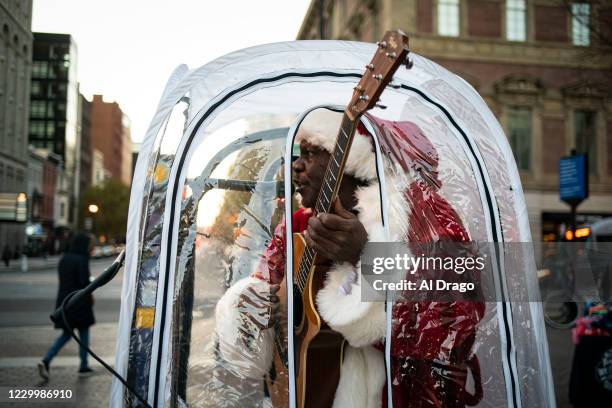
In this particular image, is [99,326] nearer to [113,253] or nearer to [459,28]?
[459,28]

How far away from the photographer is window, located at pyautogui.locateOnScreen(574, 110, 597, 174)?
22016 millimetres

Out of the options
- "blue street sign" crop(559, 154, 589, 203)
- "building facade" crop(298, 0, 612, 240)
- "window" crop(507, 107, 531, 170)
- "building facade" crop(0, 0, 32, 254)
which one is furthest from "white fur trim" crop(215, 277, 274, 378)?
"window" crop(507, 107, 531, 170)

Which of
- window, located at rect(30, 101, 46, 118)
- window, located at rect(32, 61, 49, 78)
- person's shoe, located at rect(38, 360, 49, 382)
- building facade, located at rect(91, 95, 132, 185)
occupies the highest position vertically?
building facade, located at rect(91, 95, 132, 185)

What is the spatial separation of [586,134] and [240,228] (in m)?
22.6

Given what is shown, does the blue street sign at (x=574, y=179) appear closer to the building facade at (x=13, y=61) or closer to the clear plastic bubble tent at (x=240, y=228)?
the clear plastic bubble tent at (x=240, y=228)

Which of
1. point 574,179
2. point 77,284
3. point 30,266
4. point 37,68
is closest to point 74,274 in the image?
point 77,284

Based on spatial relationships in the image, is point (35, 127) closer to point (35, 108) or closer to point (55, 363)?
point (35, 108)

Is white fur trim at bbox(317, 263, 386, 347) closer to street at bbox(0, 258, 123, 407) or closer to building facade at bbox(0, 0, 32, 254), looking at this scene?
street at bbox(0, 258, 123, 407)

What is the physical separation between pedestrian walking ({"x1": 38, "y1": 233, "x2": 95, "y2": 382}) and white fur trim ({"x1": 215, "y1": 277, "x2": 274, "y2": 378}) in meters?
3.73

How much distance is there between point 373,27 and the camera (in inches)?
912

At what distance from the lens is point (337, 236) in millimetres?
2254

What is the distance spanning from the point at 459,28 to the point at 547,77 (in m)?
4.04

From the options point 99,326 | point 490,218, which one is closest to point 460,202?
point 490,218

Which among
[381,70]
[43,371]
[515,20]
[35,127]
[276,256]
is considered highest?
[515,20]
